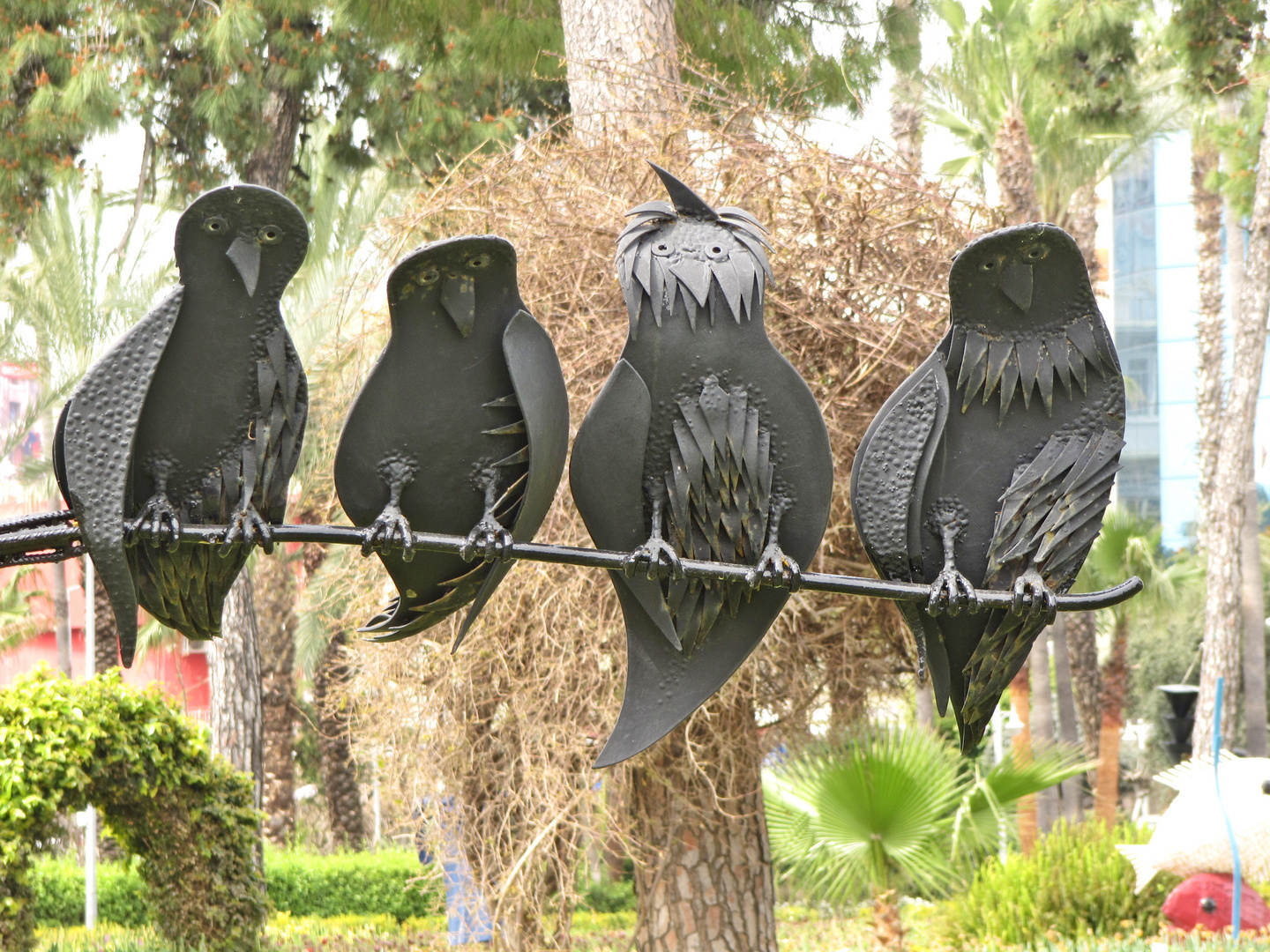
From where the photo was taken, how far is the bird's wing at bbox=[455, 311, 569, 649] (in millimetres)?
1910

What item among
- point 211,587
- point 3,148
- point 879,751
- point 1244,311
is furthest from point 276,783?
point 211,587

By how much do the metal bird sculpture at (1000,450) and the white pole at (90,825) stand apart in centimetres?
595

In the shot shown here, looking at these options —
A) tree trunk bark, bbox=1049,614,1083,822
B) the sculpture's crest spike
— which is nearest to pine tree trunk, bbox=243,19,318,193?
the sculpture's crest spike

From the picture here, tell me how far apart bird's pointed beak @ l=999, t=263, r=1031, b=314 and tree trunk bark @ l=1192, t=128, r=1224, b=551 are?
13711 millimetres

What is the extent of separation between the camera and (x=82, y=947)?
6.83 meters

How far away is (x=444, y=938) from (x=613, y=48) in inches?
187

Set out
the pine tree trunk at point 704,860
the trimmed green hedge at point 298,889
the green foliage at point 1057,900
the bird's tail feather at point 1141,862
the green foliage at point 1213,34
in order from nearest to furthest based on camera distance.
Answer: the pine tree trunk at point 704,860
the bird's tail feather at point 1141,862
the green foliage at point 1057,900
the green foliage at point 1213,34
the trimmed green hedge at point 298,889

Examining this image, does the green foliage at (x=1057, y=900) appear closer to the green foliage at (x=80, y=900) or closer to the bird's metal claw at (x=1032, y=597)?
the bird's metal claw at (x=1032, y=597)

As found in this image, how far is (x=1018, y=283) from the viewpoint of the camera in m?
2.02

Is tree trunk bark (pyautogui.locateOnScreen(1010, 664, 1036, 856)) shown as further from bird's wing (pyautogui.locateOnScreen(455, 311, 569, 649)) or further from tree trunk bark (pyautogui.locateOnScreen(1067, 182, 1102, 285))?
bird's wing (pyautogui.locateOnScreen(455, 311, 569, 649))

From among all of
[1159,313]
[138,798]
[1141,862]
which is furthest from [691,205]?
[1159,313]

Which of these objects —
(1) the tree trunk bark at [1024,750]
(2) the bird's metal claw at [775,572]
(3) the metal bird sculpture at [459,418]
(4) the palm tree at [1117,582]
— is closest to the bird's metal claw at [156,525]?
(3) the metal bird sculpture at [459,418]

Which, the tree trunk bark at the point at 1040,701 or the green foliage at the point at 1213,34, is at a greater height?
the green foliage at the point at 1213,34

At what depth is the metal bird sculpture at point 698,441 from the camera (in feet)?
6.45
